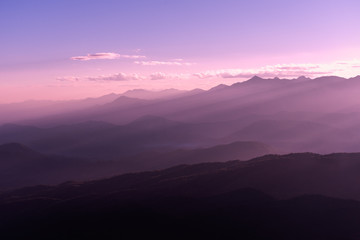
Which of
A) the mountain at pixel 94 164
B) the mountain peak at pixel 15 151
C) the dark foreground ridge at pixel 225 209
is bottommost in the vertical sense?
the dark foreground ridge at pixel 225 209

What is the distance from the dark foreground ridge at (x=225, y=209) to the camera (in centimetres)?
3575

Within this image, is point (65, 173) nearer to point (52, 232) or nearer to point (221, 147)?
point (221, 147)

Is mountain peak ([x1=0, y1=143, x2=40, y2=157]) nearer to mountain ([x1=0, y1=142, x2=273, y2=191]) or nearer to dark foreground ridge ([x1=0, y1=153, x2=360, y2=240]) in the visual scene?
mountain ([x1=0, y1=142, x2=273, y2=191])

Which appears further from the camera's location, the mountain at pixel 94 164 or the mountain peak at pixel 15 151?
the mountain peak at pixel 15 151

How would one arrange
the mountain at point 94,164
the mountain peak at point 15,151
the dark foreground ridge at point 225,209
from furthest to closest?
the mountain peak at point 15,151 < the mountain at point 94,164 < the dark foreground ridge at point 225,209

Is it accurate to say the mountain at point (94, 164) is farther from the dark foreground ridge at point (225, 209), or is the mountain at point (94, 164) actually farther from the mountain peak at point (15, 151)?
the dark foreground ridge at point (225, 209)

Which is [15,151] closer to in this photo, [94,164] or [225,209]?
[94,164]

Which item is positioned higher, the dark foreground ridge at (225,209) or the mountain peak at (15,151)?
the mountain peak at (15,151)

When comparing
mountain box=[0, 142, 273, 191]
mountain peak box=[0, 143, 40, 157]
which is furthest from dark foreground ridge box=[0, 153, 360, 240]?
mountain peak box=[0, 143, 40, 157]

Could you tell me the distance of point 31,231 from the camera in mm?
45500

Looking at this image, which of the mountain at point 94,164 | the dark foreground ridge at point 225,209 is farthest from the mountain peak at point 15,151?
the dark foreground ridge at point 225,209

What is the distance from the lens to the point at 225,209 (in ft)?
134

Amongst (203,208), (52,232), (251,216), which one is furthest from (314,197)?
(52,232)

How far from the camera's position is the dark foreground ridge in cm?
3575
